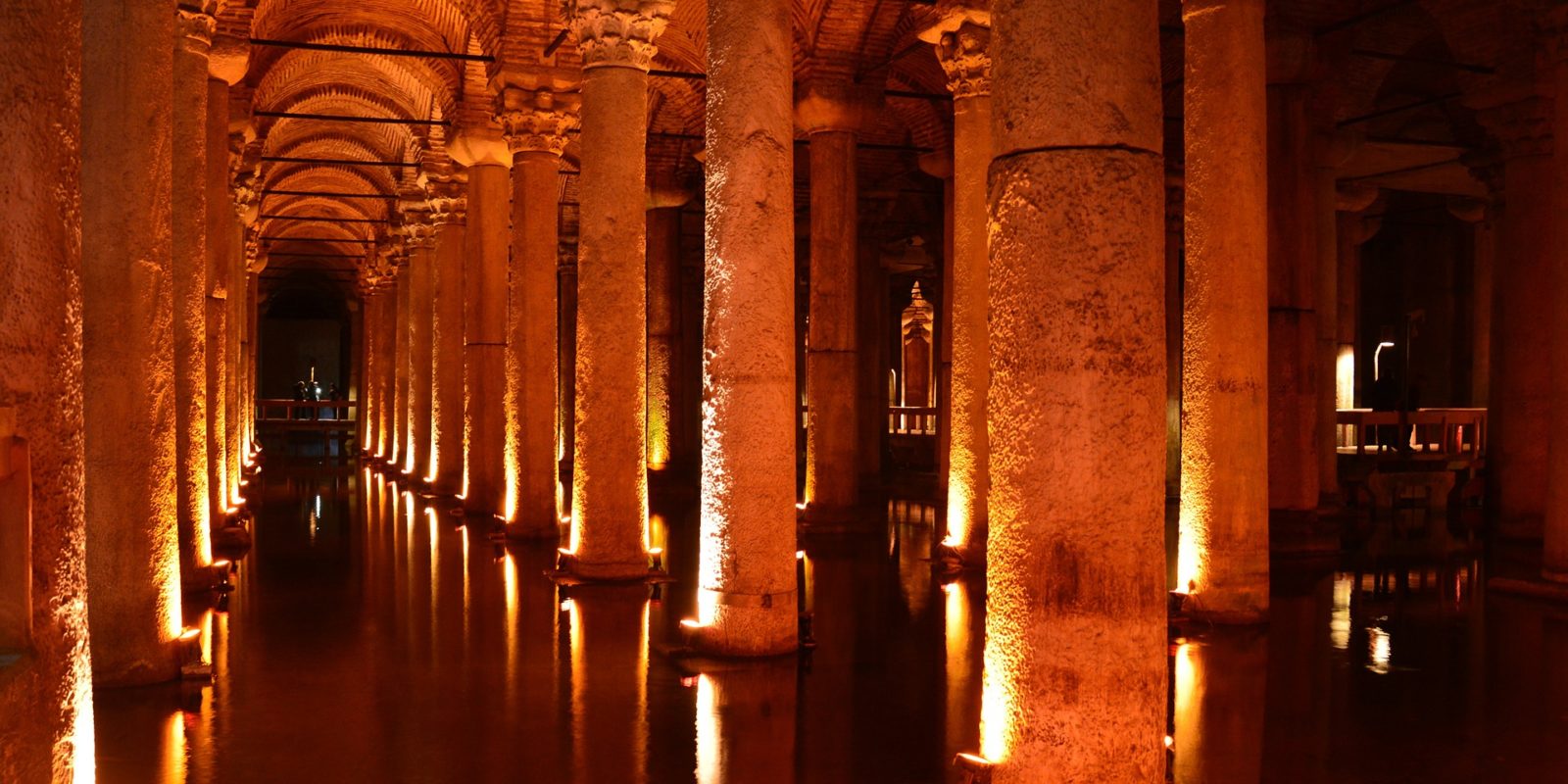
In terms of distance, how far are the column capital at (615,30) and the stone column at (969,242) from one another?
2960 millimetres

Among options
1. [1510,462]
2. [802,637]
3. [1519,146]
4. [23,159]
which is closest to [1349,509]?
[1510,462]

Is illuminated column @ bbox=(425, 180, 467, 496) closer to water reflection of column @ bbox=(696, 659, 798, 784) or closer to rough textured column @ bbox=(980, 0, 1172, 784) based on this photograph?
water reflection of column @ bbox=(696, 659, 798, 784)

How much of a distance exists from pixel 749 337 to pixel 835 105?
25.9 ft

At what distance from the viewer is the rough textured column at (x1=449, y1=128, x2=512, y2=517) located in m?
15.4

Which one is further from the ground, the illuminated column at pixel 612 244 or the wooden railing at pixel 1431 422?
the illuminated column at pixel 612 244

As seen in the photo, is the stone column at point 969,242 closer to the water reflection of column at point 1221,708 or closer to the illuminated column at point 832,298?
Result: the illuminated column at point 832,298

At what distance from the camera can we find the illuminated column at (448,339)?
1811cm

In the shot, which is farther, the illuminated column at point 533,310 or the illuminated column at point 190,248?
the illuminated column at point 533,310

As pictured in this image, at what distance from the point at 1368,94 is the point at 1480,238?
7.40 meters

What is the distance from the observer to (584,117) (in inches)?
391

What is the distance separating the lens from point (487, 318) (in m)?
15.4

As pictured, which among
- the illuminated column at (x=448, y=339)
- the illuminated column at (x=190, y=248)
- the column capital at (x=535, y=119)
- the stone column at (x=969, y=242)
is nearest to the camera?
the illuminated column at (x=190, y=248)

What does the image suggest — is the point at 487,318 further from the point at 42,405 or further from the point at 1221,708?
the point at 42,405

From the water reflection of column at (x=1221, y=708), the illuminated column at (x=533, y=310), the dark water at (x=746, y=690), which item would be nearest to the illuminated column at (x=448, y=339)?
the illuminated column at (x=533, y=310)
